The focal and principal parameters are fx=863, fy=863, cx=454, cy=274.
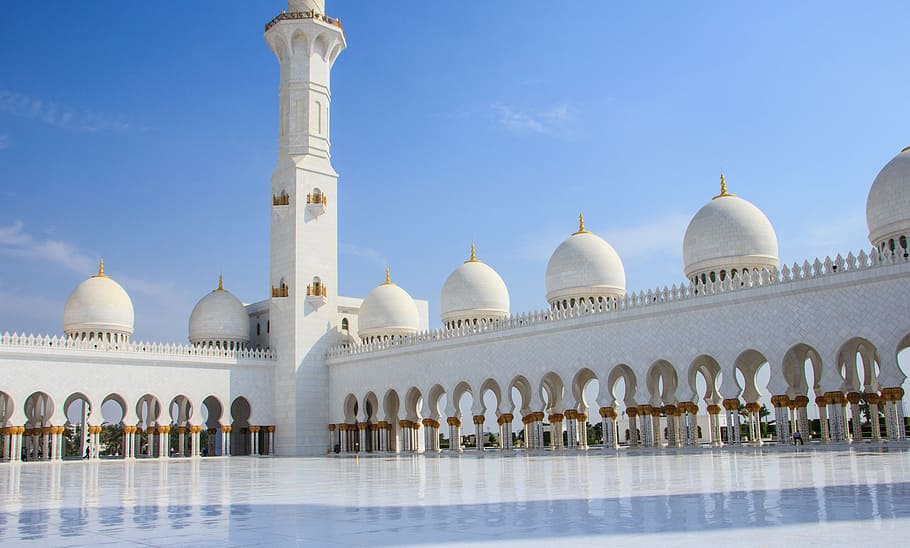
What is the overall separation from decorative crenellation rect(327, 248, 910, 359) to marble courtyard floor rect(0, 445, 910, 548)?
324 inches

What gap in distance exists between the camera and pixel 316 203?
1098 inches

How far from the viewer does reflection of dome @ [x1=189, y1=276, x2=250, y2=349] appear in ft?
96.2

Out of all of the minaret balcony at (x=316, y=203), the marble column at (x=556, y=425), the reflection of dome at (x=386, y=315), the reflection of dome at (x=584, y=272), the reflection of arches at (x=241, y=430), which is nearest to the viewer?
the marble column at (x=556, y=425)

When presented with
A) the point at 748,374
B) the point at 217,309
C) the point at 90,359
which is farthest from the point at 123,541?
the point at 217,309

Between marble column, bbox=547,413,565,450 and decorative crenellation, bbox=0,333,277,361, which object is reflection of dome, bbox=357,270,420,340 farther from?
marble column, bbox=547,413,565,450

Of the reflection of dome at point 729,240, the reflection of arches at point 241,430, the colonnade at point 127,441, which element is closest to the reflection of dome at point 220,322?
the reflection of arches at point 241,430

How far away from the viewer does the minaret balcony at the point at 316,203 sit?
27.8m

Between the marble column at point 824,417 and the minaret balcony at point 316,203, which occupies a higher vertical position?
the minaret balcony at point 316,203

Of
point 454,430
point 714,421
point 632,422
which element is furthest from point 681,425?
point 454,430

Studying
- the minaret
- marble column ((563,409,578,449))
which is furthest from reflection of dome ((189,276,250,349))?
marble column ((563,409,578,449))

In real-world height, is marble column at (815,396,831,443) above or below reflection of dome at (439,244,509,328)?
below

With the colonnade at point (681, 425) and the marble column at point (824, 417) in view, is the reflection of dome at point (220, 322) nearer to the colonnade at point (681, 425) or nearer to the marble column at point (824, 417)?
the colonnade at point (681, 425)

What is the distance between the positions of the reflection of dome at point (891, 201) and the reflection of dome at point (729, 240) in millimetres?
2737

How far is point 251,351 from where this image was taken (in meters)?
27.8
